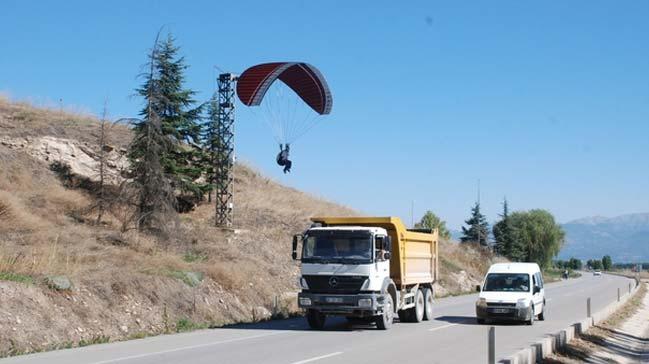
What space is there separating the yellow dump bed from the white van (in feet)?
7.34

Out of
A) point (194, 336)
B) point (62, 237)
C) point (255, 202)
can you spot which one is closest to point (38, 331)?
point (194, 336)

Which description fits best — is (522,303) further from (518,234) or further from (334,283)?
(518,234)

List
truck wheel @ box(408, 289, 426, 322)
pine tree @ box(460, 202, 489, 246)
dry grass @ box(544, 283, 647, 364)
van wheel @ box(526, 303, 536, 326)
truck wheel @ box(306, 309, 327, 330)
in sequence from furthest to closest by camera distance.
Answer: pine tree @ box(460, 202, 489, 246) → truck wheel @ box(408, 289, 426, 322) → van wheel @ box(526, 303, 536, 326) → truck wheel @ box(306, 309, 327, 330) → dry grass @ box(544, 283, 647, 364)

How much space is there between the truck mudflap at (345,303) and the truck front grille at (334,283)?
0.48 feet

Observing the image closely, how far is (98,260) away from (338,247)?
7951mm

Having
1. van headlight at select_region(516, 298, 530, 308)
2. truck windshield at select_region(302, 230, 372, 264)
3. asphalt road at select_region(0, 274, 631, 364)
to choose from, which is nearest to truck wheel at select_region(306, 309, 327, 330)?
asphalt road at select_region(0, 274, 631, 364)

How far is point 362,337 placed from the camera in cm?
1975

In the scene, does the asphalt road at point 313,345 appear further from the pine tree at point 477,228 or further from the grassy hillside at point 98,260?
the pine tree at point 477,228

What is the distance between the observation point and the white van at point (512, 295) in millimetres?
24438

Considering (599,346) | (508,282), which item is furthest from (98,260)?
(599,346)

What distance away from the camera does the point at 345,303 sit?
21.0 metres

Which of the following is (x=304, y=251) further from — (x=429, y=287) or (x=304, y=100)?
(x=304, y=100)

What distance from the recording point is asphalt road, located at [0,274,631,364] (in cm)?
1512

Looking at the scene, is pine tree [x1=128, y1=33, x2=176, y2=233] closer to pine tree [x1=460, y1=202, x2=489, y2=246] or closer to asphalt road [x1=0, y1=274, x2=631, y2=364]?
asphalt road [x1=0, y1=274, x2=631, y2=364]
